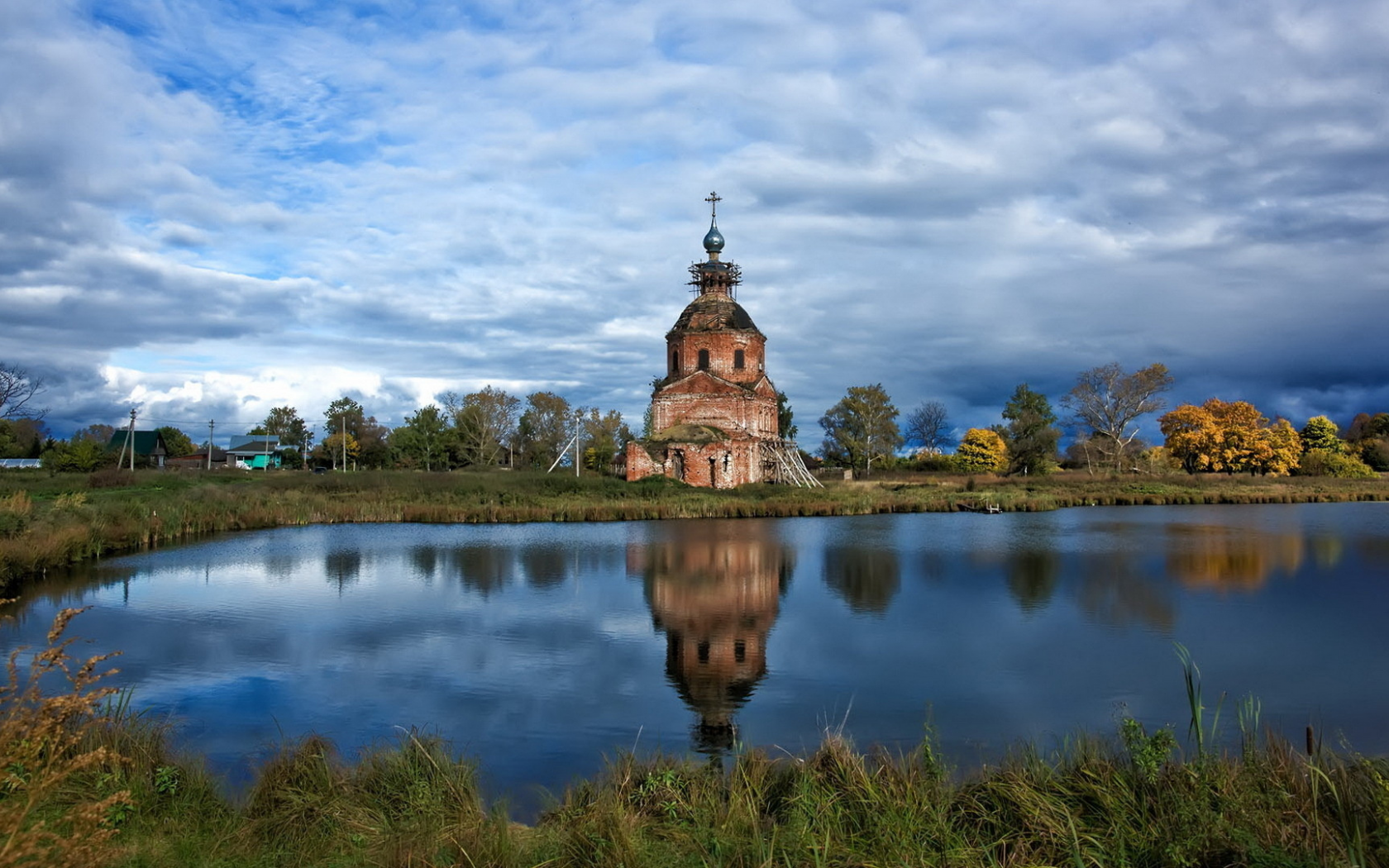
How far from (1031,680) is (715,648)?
4.20 metres

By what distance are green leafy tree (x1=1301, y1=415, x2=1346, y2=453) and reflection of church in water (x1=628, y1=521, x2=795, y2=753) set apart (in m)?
53.3

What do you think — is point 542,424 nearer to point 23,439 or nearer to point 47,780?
point 23,439

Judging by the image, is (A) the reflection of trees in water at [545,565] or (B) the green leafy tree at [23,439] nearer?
(A) the reflection of trees in water at [545,565]

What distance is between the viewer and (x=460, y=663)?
38.6 ft

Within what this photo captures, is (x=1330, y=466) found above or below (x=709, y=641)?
above

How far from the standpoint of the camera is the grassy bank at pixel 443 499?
23.0 metres

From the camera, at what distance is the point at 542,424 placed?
261 feet

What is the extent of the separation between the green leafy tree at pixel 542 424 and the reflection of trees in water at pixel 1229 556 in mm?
56214

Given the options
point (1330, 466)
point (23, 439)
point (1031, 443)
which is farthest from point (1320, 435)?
point (23, 439)

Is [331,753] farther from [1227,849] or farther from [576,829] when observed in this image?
[1227,849]

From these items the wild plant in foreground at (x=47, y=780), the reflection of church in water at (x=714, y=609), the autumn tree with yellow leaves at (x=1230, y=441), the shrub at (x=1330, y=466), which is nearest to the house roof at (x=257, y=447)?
the reflection of church in water at (x=714, y=609)

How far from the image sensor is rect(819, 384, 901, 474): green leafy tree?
232ft

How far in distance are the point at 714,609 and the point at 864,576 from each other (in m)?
4.96

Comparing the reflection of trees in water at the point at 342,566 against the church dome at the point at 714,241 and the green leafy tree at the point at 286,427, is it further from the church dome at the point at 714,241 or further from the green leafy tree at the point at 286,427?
the green leafy tree at the point at 286,427
